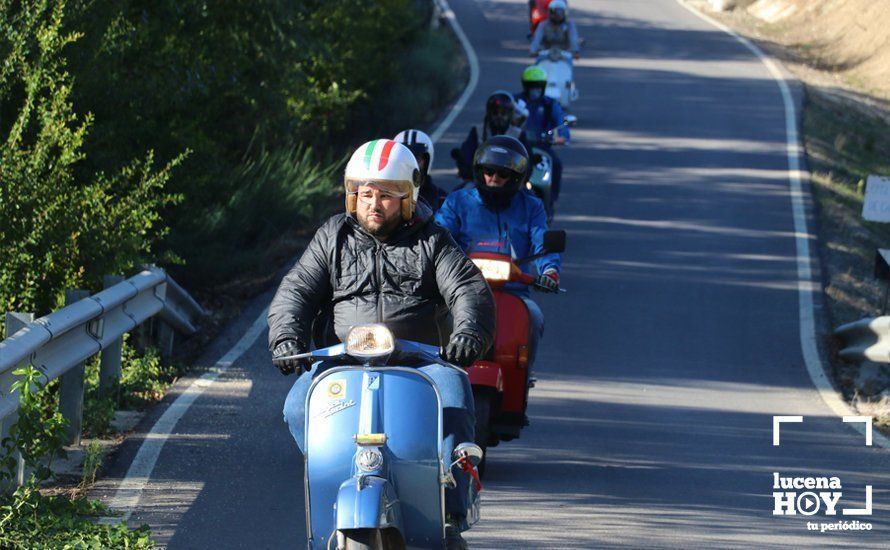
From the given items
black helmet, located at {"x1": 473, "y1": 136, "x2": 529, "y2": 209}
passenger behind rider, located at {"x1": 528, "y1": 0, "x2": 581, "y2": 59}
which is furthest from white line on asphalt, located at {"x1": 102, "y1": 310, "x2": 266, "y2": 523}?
passenger behind rider, located at {"x1": 528, "y1": 0, "x2": 581, "y2": 59}

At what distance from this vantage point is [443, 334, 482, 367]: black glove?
21.0 feet

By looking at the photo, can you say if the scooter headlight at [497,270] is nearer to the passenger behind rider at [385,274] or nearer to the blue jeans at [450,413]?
the passenger behind rider at [385,274]

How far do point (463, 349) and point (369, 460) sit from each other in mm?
661

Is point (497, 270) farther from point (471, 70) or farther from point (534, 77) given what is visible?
point (471, 70)

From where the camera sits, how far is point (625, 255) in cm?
1767

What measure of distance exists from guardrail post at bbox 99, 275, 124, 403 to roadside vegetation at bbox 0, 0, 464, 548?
101 mm

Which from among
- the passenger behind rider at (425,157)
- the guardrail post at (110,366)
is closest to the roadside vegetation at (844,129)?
the passenger behind rider at (425,157)

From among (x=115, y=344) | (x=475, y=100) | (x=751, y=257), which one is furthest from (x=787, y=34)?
(x=115, y=344)

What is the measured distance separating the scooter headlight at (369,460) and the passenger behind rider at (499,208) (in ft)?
13.1

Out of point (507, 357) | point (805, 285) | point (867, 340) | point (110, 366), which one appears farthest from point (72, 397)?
point (805, 285)

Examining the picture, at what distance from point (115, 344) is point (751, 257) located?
369 inches

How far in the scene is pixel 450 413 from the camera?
21.3ft

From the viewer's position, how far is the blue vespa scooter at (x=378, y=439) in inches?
239

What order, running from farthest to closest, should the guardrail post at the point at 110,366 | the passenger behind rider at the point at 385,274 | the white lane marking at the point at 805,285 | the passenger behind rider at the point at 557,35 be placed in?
the passenger behind rider at the point at 557,35, the white lane marking at the point at 805,285, the guardrail post at the point at 110,366, the passenger behind rider at the point at 385,274
